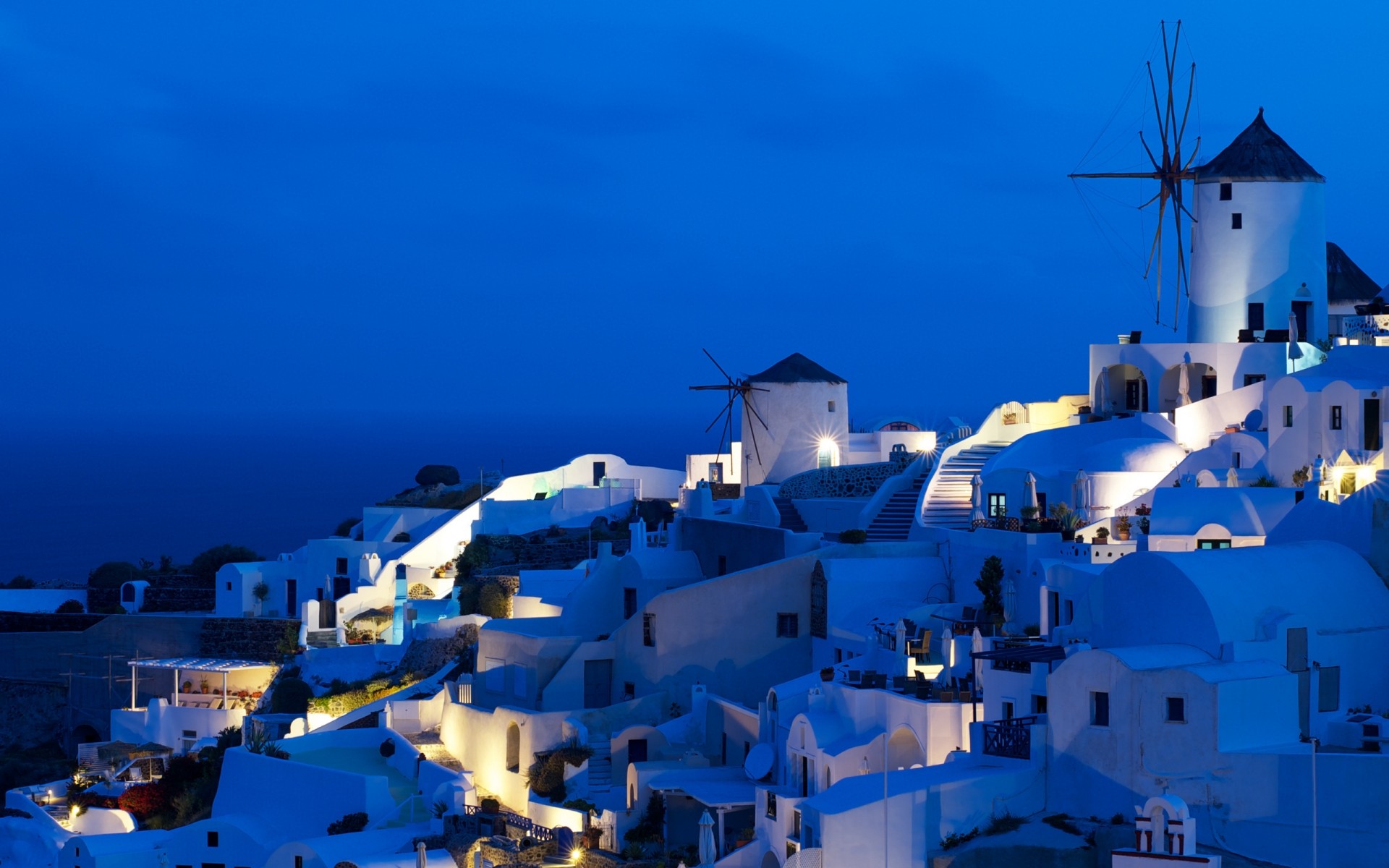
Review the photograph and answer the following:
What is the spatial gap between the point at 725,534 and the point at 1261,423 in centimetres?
1114

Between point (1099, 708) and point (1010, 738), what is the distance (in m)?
1.68

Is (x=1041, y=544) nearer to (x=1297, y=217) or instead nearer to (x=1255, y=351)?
(x=1255, y=351)

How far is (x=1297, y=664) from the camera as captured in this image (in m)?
26.2

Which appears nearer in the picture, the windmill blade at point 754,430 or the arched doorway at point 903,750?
the arched doorway at point 903,750

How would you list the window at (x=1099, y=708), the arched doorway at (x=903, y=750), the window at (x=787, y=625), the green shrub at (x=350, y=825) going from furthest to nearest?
the window at (x=787, y=625) < the green shrub at (x=350, y=825) < the arched doorway at (x=903, y=750) < the window at (x=1099, y=708)

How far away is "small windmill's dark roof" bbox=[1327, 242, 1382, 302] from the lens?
42.9 m

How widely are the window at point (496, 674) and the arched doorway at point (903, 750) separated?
38.5ft

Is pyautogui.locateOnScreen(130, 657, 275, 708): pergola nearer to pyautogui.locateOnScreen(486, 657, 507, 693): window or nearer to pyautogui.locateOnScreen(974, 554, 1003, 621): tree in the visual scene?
pyautogui.locateOnScreen(486, 657, 507, 693): window

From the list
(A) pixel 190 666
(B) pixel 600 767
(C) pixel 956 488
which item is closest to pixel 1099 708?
(B) pixel 600 767

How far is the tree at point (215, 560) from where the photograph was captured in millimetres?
58281

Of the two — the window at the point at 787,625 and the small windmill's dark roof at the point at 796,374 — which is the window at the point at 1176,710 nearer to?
the window at the point at 787,625

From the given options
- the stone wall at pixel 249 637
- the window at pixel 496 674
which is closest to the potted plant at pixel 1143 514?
the window at pixel 496 674

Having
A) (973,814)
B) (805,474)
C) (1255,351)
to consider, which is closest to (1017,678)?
(973,814)

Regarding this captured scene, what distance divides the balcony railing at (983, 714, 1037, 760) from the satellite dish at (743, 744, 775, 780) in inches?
204
